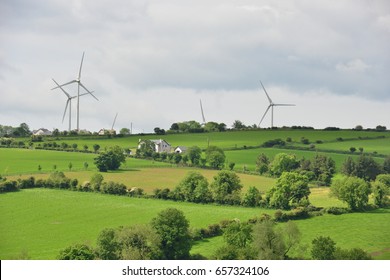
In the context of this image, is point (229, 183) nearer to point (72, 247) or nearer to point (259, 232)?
point (259, 232)

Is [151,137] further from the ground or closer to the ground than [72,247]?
further from the ground

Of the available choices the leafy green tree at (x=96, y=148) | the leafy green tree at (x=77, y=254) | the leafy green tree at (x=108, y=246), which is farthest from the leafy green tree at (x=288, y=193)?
the leafy green tree at (x=96, y=148)

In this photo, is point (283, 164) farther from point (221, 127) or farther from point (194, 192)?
point (221, 127)

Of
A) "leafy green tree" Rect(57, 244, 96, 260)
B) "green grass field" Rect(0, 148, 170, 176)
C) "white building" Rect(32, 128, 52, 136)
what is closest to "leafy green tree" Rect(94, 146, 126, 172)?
"green grass field" Rect(0, 148, 170, 176)

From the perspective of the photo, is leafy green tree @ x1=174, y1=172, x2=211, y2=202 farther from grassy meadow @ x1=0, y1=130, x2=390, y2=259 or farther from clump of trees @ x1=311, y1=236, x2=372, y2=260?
clump of trees @ x1=311, y1=236, x2=372, y2=260

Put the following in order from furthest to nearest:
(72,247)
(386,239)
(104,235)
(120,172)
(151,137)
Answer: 1. (151,137)
2. (120,172)
3. (386,239)
4. (104,235)
5. (72,247)

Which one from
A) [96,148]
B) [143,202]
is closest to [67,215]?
[143,202]
